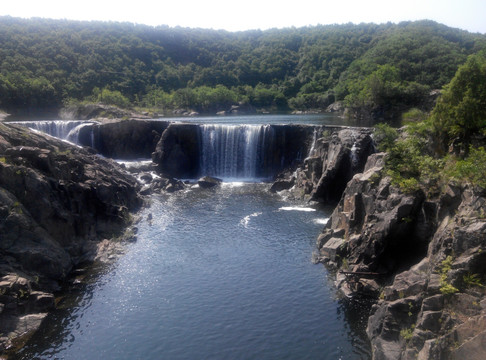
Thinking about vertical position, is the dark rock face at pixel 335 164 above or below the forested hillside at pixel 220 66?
below

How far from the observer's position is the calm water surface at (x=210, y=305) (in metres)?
19.6

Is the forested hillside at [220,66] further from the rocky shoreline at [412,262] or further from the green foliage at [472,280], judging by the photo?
the green foliage at [472,280]

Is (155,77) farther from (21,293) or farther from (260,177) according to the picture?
(21,293)

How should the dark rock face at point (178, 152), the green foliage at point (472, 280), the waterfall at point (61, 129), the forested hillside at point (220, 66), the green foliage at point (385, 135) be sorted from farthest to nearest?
the forested hillside at point (220, 66) → the waterfall at point (61, 129) → the dark rock face at point (178, 152) → the green foliage at point (385, 135) → the green foliage at point (472, 280)

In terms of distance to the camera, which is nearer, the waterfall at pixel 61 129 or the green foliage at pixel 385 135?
the green foliage at pixel 385 135

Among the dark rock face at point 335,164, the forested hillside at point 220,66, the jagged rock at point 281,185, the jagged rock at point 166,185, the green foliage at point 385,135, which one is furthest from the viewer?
the forested hillside at point 220,66

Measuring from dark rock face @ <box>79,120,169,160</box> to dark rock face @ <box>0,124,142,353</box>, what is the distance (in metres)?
19.6

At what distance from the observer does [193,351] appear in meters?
19.3

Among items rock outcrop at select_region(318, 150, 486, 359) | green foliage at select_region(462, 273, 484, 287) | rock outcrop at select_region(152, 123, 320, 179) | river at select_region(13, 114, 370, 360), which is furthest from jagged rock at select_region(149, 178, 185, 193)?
green foliage at select_region(462, 273, 484, 287)

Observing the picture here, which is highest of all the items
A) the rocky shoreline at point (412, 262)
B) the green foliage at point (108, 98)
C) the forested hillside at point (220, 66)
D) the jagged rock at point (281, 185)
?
the forested hillside at point (220, 66)

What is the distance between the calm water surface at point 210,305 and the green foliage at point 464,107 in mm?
13048

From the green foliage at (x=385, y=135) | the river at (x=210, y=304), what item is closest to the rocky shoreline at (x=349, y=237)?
the river at (x=210, y=304)

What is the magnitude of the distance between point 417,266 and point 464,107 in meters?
11.7

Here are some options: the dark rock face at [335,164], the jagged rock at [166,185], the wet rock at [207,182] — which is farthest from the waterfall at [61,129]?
the dark rock face at [335,164]
